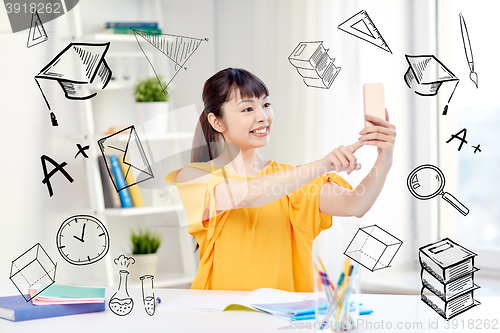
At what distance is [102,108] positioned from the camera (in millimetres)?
1600

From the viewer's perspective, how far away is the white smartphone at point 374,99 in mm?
916

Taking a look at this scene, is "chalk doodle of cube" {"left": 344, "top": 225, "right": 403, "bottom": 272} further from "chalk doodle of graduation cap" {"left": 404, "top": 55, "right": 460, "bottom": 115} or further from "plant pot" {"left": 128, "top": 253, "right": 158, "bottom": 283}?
"plant pot" {"left": 128, "top": 253, "right": 158, "bottom": 283}

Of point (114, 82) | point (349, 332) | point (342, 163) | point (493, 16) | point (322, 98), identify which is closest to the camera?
point (349, 332)

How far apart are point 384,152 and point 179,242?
0.79 metres

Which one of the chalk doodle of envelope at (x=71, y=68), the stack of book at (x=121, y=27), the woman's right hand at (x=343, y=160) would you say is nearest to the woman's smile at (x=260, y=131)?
the woman's right hand at (x=343, y=160)

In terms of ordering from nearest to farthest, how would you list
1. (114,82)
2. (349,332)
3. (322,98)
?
1. (349,332)
2. (322,98)
3. (114,82)

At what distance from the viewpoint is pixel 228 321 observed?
809 millimetres

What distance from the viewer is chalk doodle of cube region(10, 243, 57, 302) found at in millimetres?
1064

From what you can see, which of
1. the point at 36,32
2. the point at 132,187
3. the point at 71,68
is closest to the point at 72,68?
the point at 71,68

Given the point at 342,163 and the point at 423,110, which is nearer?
the point at 342,163

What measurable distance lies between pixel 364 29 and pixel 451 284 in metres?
0.59

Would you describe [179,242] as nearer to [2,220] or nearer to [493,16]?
[2,220]

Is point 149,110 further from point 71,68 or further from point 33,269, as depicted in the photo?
point 33,269

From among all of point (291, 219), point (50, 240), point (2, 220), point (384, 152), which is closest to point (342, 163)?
point (384, 152)
